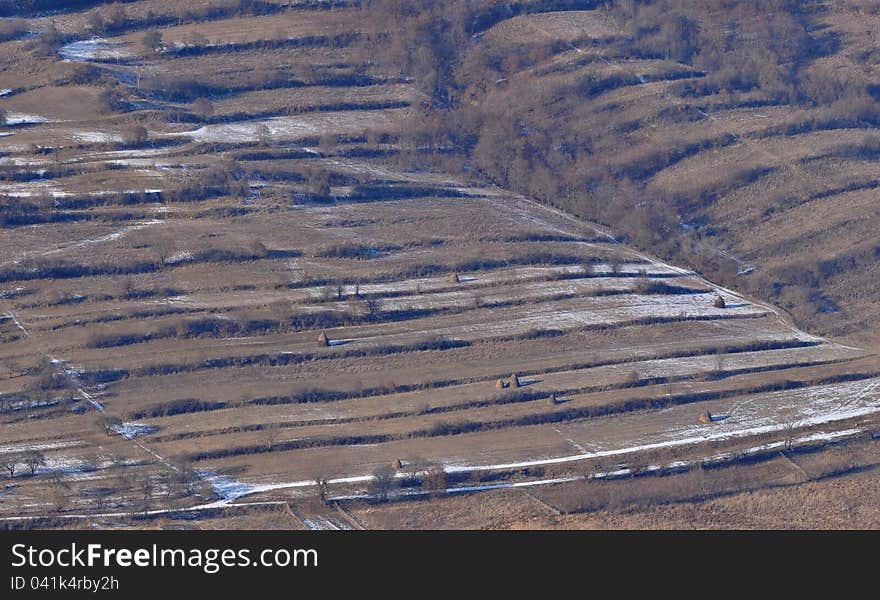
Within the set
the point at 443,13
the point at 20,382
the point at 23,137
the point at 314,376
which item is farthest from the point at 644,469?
the point at 443,13

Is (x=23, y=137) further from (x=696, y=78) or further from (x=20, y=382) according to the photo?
(x=696, y=78)

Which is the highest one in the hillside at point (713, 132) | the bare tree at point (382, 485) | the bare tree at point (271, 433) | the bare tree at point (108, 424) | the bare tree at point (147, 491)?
the hillside at point (713, 132)

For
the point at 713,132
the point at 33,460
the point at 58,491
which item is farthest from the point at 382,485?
the point at 713,132

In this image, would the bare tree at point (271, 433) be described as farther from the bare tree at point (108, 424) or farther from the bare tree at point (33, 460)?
the bare tree at point (33, 460)

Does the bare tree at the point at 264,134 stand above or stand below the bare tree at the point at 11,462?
above

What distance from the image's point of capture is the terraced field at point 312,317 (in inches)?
1741

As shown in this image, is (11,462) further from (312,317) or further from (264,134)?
(264,134)

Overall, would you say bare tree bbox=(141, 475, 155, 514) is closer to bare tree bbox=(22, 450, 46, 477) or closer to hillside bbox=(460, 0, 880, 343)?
bare tree bbox=(22, 450, 46, 477)

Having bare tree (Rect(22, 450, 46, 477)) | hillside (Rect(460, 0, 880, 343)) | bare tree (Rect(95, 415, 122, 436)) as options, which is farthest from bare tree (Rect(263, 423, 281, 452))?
hillside (Rect(460, 0, 880, 343))

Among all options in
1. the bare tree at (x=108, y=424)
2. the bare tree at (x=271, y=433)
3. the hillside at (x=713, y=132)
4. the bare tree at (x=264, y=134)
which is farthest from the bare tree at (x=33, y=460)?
the hillside at (x=713, y=132)

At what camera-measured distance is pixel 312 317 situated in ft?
173

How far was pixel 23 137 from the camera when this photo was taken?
2542 inches

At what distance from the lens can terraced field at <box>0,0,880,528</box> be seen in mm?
44219

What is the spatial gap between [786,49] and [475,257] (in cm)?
2901
